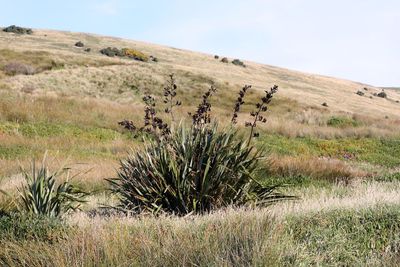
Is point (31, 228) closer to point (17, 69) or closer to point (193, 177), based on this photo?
point (193, 177)

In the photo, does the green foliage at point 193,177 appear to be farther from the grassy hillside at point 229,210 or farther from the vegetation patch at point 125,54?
the vegetation patch at point 125,54

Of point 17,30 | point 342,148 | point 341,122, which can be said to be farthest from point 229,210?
point 17,30

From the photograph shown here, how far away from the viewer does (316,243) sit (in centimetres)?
529

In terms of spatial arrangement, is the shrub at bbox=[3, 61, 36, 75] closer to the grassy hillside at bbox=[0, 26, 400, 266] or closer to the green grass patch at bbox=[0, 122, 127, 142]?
the grassy hillside at bbox=[0, 26, 400, 266]

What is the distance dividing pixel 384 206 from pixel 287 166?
7.70 metres

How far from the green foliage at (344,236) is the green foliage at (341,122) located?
1021 inches

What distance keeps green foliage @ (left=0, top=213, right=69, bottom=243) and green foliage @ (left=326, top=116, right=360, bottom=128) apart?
89.4 ft

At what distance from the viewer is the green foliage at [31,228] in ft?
18.1

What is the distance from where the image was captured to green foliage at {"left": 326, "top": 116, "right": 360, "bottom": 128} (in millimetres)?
31723

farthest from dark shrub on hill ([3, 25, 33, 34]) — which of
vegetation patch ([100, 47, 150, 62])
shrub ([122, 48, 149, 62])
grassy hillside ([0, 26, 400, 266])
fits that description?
grassy hillside ([0, 26, 400, 266])

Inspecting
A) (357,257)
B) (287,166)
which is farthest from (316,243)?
(287,166)

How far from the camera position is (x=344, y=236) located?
556 cm

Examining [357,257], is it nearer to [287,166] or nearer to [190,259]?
[190,259]

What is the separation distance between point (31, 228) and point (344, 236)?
3.27 meters
